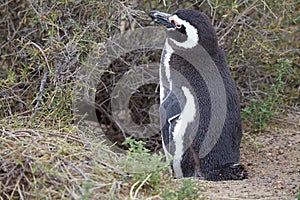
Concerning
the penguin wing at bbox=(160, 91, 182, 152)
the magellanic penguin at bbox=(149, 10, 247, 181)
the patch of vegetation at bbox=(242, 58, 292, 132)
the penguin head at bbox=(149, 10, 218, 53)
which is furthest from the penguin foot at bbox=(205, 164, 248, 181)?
the patch of vegetation at bbox=(242, 58, 292, 132)

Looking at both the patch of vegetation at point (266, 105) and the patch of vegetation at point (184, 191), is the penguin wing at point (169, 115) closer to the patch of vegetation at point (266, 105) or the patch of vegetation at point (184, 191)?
the patch of vegetation at point (266, 105)

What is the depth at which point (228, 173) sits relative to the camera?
3.98 metres

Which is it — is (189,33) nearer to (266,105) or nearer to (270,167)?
(270,167)

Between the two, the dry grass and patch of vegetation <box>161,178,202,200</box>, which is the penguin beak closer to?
the dry grass

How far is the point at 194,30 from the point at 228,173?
96 cm

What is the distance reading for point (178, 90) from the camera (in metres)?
4.18

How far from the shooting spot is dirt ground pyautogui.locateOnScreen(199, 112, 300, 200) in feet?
10.8

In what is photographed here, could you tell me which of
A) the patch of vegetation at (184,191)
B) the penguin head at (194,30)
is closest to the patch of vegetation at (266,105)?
the penguin head at (194,30)

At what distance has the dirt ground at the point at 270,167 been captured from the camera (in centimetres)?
329

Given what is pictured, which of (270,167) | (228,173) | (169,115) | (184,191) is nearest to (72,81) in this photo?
(169,115)

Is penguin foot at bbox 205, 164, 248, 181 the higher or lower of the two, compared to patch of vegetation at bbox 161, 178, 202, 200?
lower

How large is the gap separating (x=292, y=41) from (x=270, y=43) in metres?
0.51

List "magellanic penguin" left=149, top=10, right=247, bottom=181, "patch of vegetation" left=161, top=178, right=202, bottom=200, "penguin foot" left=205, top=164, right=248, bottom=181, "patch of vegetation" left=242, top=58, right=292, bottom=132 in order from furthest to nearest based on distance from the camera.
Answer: "patch of vegetation" left=242, top=58, right=292, bottom=132 < "magellanic penguin" left=149, top=10, right=247, bottom=181 < "penguin foot" left=205, top=164, right=248, bottom=181 < "patch of vegetation" left=161, top=178, right=202, bottom=200

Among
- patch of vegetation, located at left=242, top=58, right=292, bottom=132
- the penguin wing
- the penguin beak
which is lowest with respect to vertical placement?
patch of vegetation, located at left=242, top=58, right=292, bottom=132
